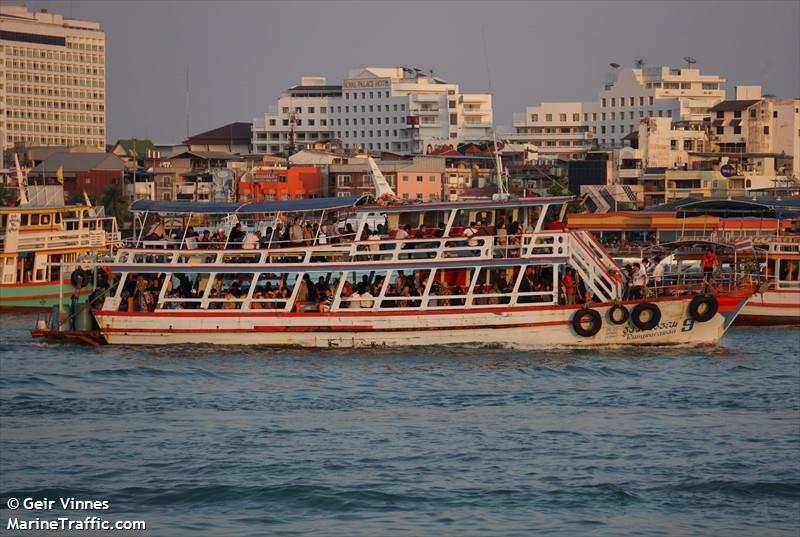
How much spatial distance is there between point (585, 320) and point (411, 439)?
9896 mm

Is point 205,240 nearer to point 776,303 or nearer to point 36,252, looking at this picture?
point 36,252

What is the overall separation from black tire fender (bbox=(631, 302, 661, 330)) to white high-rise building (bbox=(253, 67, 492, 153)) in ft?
404

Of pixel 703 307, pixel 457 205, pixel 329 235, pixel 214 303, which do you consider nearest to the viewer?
pixel 703 307

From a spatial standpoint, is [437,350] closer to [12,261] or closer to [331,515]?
[331,515]

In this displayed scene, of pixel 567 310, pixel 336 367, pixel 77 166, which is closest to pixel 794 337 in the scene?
pixel 567 310

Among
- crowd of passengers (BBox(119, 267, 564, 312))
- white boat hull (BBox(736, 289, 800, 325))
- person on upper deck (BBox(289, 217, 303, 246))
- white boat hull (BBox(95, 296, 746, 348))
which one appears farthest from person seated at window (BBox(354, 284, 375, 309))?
white boat hull (BBox(736, 289, 800, 325))

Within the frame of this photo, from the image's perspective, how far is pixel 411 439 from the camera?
85.4 ft

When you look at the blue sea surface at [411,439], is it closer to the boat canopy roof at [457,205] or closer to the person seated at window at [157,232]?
the person seated at window at [157,232]

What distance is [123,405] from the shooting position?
29.5 meters

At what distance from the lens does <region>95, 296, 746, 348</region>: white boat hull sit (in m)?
35.0

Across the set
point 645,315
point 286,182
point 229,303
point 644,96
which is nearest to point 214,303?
point 229,303

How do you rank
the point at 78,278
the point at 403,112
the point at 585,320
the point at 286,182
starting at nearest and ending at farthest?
the point at 585,320
the point at 78,278
the point at 286,182
the point at 403,112

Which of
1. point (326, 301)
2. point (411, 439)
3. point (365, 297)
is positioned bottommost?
point (411, 439)

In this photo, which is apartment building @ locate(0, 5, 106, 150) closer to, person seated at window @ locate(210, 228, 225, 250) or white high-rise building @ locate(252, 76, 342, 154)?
white high-rise building @ locate(252, 76, 342, 154)
